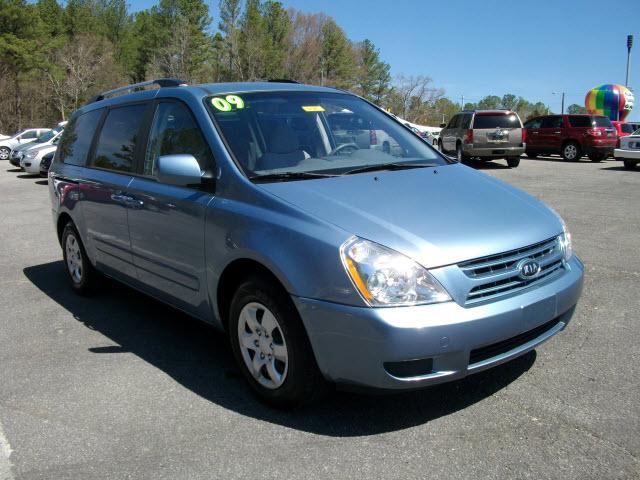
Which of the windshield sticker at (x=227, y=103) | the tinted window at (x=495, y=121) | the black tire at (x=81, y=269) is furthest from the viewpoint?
the tinted window at (x=495, y=121)

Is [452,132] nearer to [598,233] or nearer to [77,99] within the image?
[598,233]

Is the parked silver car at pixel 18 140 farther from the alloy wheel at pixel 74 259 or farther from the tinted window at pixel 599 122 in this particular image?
the alloy wheel at pixel 74 259

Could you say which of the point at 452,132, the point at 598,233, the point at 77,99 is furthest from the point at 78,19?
the point at 598,233

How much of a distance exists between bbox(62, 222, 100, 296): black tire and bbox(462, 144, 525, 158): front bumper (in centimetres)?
1570

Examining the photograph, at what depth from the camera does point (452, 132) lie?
824 inches

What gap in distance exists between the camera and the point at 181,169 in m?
3.54

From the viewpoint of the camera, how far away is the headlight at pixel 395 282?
9.04ft

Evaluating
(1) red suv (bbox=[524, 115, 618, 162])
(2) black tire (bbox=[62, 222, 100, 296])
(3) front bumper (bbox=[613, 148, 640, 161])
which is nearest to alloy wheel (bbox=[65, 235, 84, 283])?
(2) black tire (bbox=[62, 222, 100, 296])

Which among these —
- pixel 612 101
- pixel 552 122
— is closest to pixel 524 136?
pixel 552 122

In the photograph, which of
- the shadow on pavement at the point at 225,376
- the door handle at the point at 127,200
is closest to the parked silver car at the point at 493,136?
the shadow on pavement at the point at 225,376

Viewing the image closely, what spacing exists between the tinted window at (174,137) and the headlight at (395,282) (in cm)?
136

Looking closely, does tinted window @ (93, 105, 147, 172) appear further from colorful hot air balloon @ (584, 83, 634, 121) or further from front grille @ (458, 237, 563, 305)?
colorful hot air balloon @ (584, 83, 634, 121)

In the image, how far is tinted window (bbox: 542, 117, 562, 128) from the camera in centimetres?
2330

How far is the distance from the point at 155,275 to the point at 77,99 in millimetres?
54959
